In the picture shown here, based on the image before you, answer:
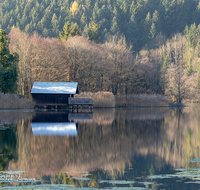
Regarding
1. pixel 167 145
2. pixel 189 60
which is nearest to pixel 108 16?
pixel 189 60

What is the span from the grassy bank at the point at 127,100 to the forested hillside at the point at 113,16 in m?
62.9

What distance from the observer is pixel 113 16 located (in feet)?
414

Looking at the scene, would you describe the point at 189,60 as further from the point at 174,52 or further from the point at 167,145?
the point at 167,145

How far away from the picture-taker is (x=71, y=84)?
4681 centimetres

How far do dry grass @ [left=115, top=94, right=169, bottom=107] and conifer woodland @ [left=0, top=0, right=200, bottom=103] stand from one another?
4915 mm

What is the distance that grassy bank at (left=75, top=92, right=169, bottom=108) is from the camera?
47531 millimetres

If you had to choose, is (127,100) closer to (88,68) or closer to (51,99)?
(88,68)

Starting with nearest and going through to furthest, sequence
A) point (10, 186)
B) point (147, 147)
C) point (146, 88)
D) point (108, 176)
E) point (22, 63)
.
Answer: point (10, 186) → point (108, 176) → point (147, 147) → point (22, 63) → point (146, 88)

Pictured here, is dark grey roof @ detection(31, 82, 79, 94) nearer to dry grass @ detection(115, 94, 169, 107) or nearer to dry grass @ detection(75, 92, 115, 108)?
dry grass @ detection(75, 92, 115, 108)

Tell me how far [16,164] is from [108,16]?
397ft

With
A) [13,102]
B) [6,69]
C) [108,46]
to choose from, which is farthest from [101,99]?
[108,46]

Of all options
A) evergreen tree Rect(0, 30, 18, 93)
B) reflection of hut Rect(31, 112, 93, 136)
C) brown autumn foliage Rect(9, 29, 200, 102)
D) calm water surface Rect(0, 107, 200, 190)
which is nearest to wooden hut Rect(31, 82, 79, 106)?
evergreen tree Rect(0, 30, 18, 93)

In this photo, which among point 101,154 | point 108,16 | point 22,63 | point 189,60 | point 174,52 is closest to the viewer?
point 101,154

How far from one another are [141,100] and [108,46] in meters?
15.7
